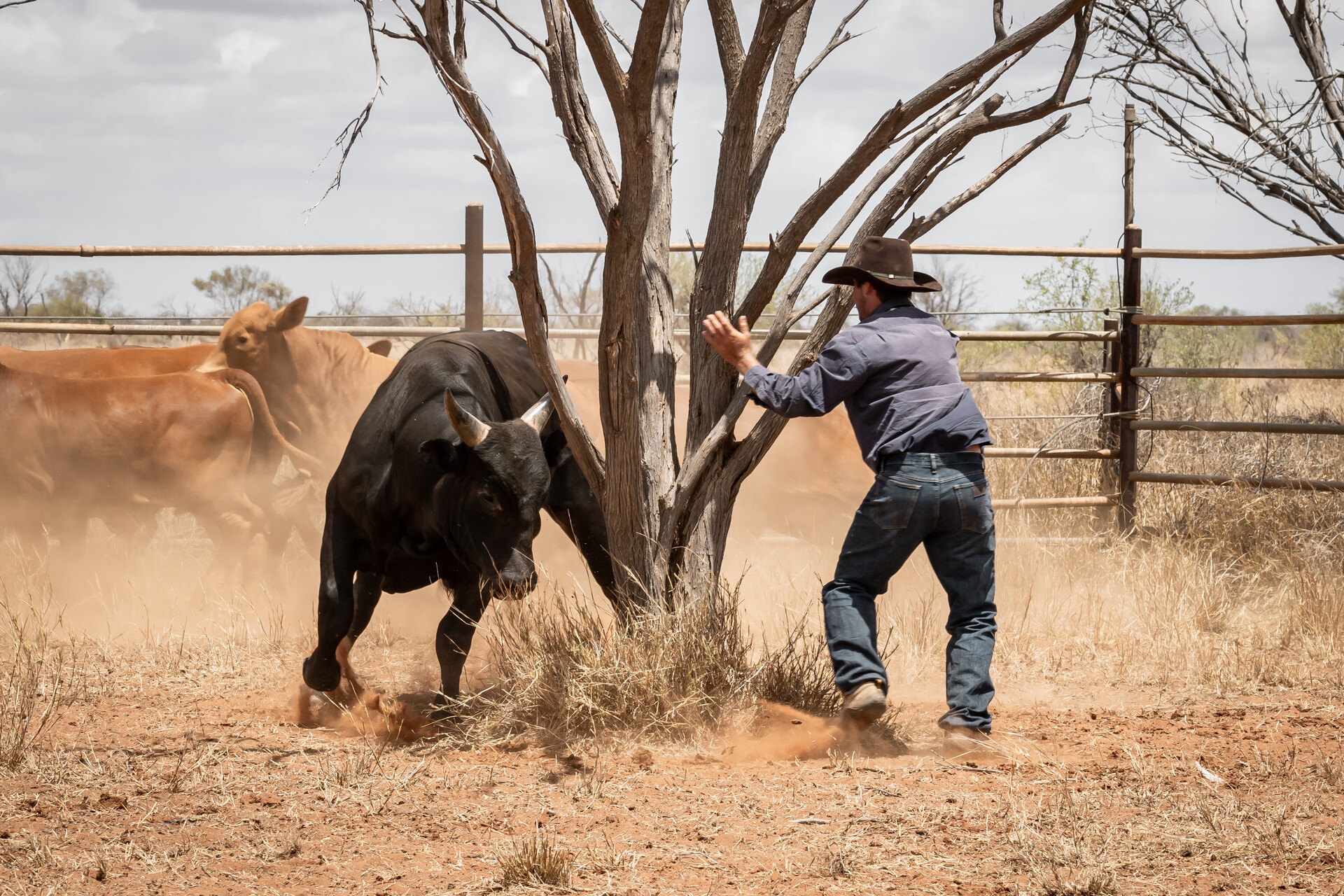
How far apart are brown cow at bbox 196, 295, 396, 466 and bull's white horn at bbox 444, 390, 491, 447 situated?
447 cm

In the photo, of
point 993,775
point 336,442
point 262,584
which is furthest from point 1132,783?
point 336,442

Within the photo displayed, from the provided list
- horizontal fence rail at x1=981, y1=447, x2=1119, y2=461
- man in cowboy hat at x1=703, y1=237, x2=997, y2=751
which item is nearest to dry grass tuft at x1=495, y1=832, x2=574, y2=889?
man in cowboy hat at x1=703, y1=237, x2=997, y2=751

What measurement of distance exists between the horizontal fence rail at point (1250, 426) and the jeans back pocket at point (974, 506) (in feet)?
15.5

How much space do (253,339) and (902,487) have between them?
21.2 ft

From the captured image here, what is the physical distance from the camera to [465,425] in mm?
4816

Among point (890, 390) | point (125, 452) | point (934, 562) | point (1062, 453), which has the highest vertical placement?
point (890, 390)

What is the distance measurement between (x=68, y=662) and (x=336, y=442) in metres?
3.46

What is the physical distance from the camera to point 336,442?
9.12 m

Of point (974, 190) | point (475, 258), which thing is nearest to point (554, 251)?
point (475, 258)

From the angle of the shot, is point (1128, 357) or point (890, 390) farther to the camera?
point (1128, 357)

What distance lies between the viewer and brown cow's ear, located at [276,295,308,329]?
907 cm

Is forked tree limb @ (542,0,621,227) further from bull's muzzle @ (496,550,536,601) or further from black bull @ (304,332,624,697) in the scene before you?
bull's muzzle @ (496,550,536,601)

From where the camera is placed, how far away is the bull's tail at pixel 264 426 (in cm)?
855

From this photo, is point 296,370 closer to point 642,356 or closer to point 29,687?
point 29,687
